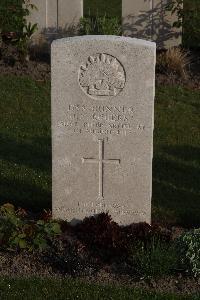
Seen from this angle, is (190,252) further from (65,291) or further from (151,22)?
(151,22)

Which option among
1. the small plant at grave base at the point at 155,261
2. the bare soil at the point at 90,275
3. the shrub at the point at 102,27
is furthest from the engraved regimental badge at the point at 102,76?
the shrub at the point at 102,27

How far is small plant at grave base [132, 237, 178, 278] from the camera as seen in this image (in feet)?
20.0

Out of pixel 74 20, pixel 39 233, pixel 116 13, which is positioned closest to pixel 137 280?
pixel 39 233

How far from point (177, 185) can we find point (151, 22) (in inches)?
227

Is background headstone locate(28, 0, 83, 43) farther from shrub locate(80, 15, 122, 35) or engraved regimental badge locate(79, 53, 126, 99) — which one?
engraved regimental badge locate(79, 53, 126, 99)

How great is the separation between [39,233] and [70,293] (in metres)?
0.88

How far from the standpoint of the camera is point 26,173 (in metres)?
8.67

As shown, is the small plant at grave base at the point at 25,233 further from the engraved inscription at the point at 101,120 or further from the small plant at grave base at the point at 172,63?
the small plant at grave base at the point at 172,63

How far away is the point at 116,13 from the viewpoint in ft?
63.5

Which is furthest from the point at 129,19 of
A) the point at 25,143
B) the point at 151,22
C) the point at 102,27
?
the point at 25,143

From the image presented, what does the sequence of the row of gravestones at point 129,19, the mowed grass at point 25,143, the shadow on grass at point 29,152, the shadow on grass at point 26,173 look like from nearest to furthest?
the shadow on grass at point 26,173
the mowed grass at point 25,143
the shadow on grass at point 29,152
the row of gravestones at point 129,19

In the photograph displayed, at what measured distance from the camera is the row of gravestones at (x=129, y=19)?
13.4 metres

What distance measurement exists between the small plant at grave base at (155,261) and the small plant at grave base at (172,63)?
659 cm

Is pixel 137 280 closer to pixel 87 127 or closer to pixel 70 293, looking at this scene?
pixel 70 293
